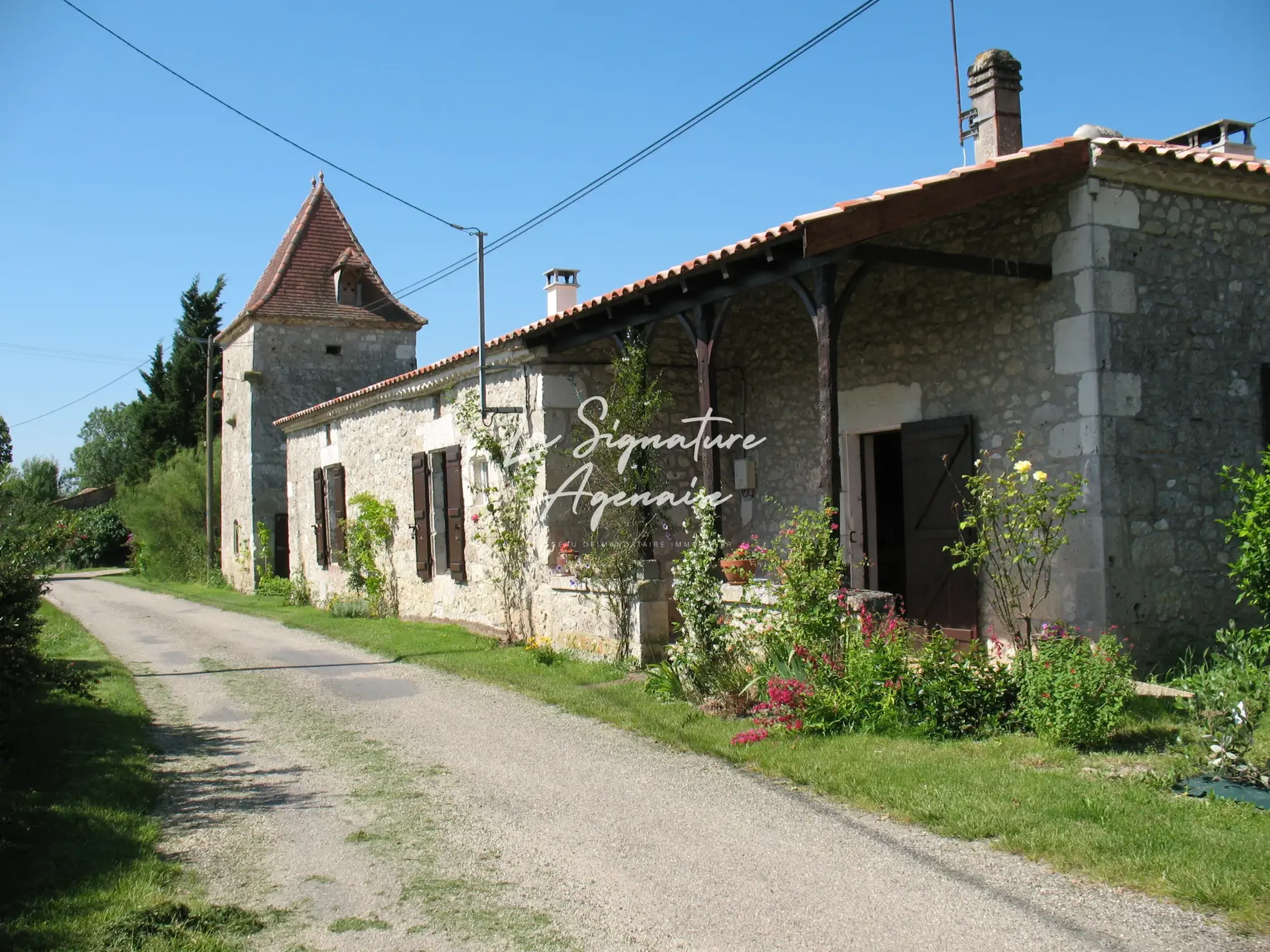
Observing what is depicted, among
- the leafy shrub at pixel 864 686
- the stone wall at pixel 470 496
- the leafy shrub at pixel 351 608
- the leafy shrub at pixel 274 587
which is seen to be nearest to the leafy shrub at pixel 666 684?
the stone wall at pixel 470 496

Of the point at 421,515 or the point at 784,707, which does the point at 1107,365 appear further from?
the point at 421,515

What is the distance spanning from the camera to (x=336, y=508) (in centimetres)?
1650

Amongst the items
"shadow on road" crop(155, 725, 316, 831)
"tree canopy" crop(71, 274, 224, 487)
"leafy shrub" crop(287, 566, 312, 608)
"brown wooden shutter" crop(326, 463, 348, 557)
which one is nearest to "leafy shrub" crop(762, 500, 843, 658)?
"shadow on road" crop(155, 725, 316, 831)

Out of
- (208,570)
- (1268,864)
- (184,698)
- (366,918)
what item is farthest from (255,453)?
(1268,864)

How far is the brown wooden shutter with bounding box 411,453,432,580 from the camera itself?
13086 millimetres

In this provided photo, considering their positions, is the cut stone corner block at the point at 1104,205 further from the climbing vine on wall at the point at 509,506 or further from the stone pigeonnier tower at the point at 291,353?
the stone pigeonnier tower at the point at 291,353

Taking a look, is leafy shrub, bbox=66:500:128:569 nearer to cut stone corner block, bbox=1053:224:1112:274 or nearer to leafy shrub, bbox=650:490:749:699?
leafy shrub, bbox=650:490:749:699

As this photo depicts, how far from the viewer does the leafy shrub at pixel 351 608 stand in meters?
14.9

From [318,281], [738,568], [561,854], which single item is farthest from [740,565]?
[318,281]

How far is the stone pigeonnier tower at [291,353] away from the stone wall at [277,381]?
19 mm

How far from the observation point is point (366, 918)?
12.2 ft

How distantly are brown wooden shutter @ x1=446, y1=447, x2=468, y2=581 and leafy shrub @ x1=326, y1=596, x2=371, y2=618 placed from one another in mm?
2877

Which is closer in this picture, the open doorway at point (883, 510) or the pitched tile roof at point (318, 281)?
the open doorway at point (883, 510)

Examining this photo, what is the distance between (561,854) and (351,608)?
1132cm
